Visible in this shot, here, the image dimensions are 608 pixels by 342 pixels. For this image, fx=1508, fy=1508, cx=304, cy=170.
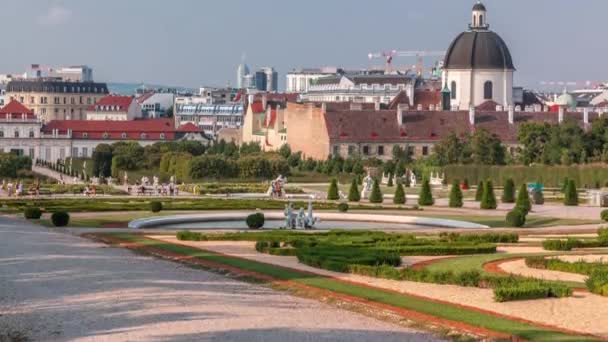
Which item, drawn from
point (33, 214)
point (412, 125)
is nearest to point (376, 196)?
point (33, 214)

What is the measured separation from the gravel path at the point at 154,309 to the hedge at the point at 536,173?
1648 inches

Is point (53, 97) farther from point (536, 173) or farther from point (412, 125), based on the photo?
point (536, 173)

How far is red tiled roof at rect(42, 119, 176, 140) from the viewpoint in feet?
397

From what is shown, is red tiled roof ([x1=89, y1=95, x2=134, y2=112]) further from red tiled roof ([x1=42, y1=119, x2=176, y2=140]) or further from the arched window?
the arched window

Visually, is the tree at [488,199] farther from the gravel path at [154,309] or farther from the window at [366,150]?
the window at [366,150]

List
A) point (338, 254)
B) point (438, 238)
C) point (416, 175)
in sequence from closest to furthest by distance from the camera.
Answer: point (338, 254) < point (438, 238) < point (416, 175)

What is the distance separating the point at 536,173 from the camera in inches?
2672

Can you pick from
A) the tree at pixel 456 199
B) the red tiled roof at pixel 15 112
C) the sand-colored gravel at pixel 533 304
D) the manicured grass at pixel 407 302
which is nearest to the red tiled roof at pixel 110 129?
the red tiled roof at pixel 15 112

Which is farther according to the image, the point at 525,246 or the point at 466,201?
the point at 466,201

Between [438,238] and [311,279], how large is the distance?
10.5m

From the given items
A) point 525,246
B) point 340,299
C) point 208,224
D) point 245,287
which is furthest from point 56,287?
point 208,224

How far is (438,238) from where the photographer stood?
33750 millimetres

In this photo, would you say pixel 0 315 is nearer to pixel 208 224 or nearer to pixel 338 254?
pixel 338 254

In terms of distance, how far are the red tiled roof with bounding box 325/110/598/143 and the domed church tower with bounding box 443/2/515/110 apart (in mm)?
13587
